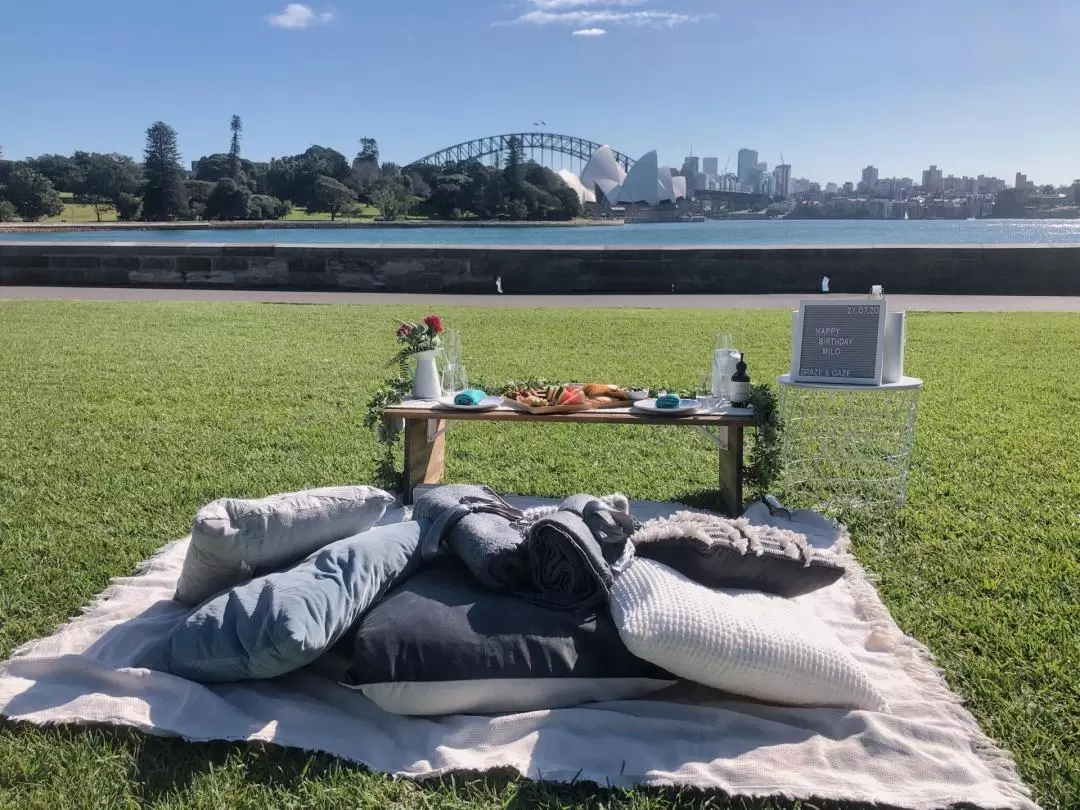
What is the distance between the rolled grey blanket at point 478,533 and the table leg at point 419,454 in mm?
1069

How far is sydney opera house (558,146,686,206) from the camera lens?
79.1 m

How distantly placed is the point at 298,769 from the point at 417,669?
1.37 feet

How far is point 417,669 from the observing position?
2602 mm

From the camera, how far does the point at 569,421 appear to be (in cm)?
440

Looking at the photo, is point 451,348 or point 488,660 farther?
point 451,348

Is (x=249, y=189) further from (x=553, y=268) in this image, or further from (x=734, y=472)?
(x=734, y=472)

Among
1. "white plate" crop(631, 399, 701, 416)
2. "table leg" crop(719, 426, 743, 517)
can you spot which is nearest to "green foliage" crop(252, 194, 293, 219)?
"white plate" crop(631, 399, 701, 416)

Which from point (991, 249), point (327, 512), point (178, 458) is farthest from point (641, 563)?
point (991, 249)

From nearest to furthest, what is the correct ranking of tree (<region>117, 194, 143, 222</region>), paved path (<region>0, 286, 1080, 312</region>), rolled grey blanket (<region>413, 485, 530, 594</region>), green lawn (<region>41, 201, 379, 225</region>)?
rolled grey blanket (<region>413, 485, 530, 594</region>) < paved path (<region>0, 286, 1080, 312</region>) < green lawn (<region>41, 201, 379, 225</region>) < tree (<region>117, 194, 143, 222</region>)

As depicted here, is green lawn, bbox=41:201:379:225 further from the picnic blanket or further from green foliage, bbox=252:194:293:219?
the picnic blanket

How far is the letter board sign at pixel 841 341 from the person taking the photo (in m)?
4.33

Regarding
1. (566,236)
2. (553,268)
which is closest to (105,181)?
(566,236)

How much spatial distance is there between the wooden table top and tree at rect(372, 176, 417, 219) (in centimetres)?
8023

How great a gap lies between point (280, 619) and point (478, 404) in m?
2.03
